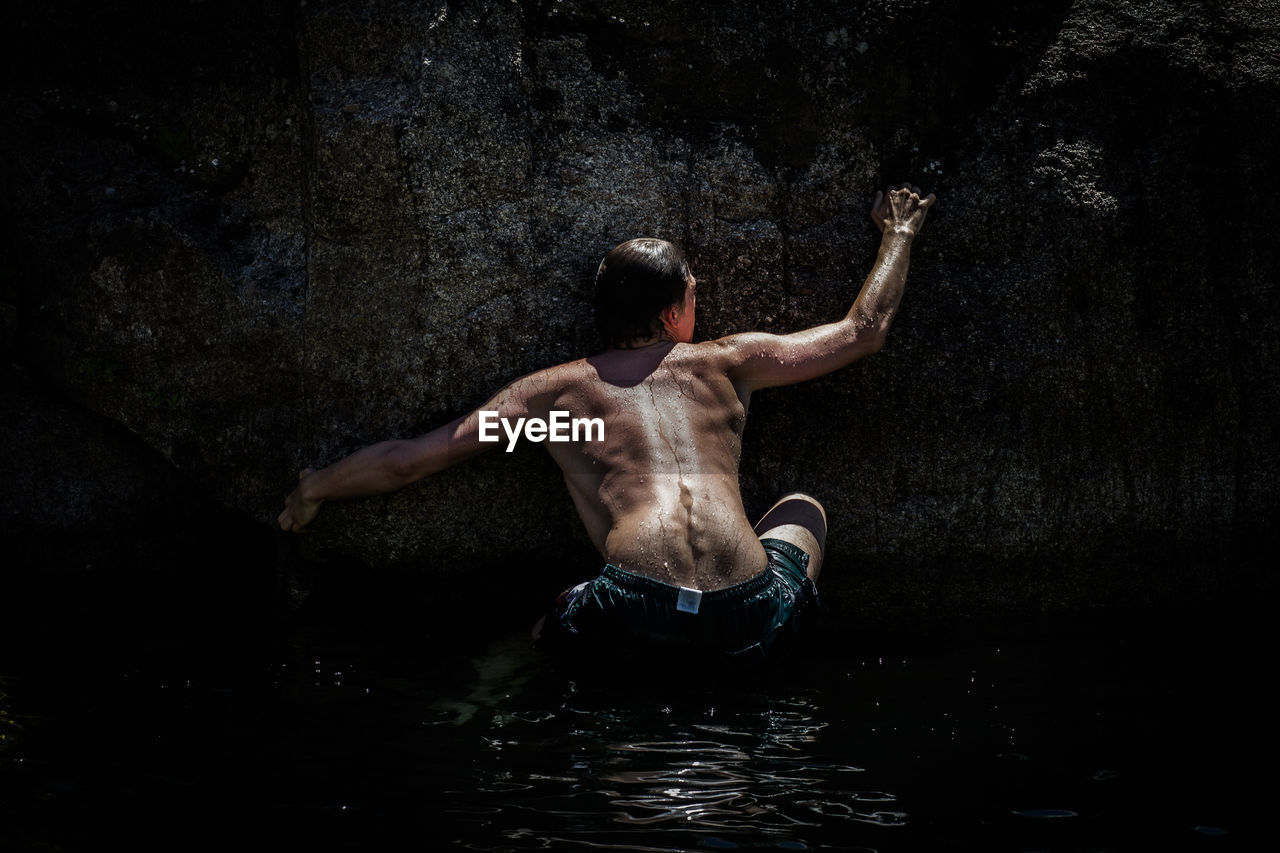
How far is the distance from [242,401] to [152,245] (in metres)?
0.66

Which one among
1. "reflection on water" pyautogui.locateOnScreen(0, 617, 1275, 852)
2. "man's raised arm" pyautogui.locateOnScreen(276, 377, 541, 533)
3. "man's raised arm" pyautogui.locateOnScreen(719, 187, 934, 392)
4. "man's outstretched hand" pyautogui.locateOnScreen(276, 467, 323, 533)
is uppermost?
"man's raised arm" pyautogui.locateOnScreen(719, 187, 934, 392)

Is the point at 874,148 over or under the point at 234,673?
over

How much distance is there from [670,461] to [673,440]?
0.24 feet

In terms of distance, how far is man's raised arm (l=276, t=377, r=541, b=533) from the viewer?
13.0 feet

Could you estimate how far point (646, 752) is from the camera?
3.08 m

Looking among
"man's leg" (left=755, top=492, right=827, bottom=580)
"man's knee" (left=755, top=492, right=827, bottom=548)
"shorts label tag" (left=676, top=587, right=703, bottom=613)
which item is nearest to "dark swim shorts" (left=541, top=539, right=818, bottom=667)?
"shorts label tag" (left=676, top=587, right=703, bottom=613)

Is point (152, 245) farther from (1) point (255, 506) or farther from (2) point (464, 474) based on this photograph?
(2) point (464, 474)

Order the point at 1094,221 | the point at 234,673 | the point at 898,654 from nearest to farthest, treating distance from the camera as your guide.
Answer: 1. the point at 234,673
2. the point at 898,654
3. the point at 1094,221

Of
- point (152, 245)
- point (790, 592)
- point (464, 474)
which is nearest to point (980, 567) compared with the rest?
point (790, 592)

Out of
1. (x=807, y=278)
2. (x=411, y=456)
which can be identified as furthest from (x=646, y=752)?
(x=807, y=278)

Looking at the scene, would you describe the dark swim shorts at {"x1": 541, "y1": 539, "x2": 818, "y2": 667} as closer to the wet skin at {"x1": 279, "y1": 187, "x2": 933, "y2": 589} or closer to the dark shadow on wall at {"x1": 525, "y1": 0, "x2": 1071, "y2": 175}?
the wet skin at {"x1": 279, "y1": 187, "x2": 933, "y2": 589}

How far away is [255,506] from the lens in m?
4.33

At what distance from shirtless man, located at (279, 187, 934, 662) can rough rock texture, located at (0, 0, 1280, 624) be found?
0.20 m

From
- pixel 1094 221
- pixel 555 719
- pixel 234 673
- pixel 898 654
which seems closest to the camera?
pixel 555 719
